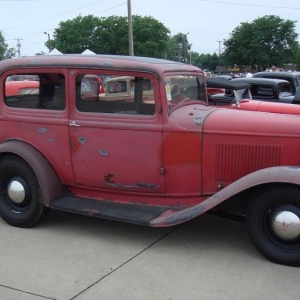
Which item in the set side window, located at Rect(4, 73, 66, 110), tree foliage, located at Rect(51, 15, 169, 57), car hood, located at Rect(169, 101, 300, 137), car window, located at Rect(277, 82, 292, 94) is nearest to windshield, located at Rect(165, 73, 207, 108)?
car hood, located at Rect(169, 101, 300, 137)

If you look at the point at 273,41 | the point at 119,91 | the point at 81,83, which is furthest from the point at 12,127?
the point at 273,41

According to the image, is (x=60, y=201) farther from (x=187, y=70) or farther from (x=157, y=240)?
(x=187, y=70)

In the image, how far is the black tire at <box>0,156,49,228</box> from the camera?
4.30 meters

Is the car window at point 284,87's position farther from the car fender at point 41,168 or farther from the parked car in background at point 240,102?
the car fender at point 41,168

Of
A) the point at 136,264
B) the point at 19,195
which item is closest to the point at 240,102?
the point at 19,195

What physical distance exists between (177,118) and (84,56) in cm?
124

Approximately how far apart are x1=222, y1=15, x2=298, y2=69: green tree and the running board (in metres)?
47.7

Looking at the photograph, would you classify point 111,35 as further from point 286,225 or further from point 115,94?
point 286,225

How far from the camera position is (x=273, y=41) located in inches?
1977

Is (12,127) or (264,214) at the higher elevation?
(12,127)

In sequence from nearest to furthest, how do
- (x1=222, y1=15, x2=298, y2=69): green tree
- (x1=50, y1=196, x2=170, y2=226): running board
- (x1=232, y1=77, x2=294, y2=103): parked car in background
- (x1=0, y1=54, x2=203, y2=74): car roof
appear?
(x1=50, y1=196, x2=170, y2=226): running board < (x1=0, y1=54, x2=203, y2=74): car roof < (x1=232, y1=77, x2=294, y2=103): parked car in background < (x1=222, y1=15, x2=298, y2=69): green tree

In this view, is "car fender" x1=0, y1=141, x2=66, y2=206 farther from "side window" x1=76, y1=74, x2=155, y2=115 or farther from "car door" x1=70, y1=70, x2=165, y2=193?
"side window" x1=76, y1=74, x2=155, y2=115

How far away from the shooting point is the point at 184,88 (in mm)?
4316

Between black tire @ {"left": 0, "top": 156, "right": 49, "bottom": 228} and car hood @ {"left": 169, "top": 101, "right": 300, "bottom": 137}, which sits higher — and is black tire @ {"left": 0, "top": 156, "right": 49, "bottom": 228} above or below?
below
